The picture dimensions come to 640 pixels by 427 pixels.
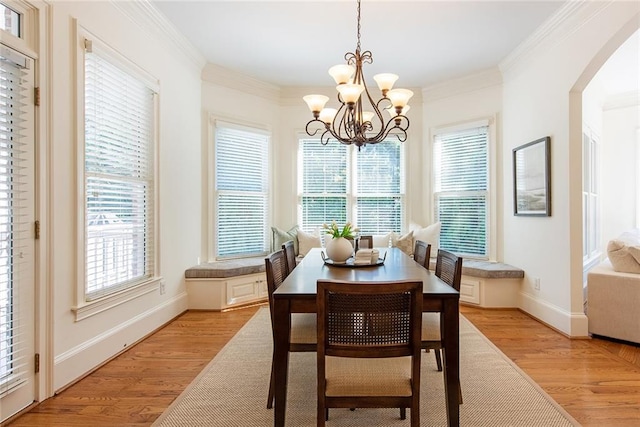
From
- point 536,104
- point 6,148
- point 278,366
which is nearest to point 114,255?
point 6,148

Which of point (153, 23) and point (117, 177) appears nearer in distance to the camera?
point (117, 177)

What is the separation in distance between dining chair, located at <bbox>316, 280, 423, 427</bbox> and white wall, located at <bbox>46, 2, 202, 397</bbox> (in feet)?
5.95

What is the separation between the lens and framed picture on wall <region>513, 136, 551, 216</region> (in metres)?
3.39

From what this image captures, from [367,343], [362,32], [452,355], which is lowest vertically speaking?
[452,355]

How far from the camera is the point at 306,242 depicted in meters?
4.64

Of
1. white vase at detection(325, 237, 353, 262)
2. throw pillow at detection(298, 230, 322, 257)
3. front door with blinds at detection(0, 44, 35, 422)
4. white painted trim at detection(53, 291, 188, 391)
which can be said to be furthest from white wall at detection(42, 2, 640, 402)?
white vase at detection(325, 237, 353, 262)

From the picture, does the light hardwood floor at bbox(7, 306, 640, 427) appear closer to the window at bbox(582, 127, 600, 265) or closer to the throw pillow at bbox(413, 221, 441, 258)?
the throw pillow at bbox(413, 221, 441, 258)

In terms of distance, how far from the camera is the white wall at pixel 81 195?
7.17ft

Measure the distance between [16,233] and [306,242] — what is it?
3.10m

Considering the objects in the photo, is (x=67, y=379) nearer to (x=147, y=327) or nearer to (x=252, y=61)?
(x=147, y=327)

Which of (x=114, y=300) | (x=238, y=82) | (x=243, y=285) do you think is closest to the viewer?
(x=114, y=300)

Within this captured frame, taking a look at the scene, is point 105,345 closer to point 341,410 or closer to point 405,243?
point 341,410

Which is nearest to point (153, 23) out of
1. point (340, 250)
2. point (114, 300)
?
point (114, 300)

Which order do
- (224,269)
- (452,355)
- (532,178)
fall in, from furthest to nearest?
(224,269) → (532,178) → (452,355)
